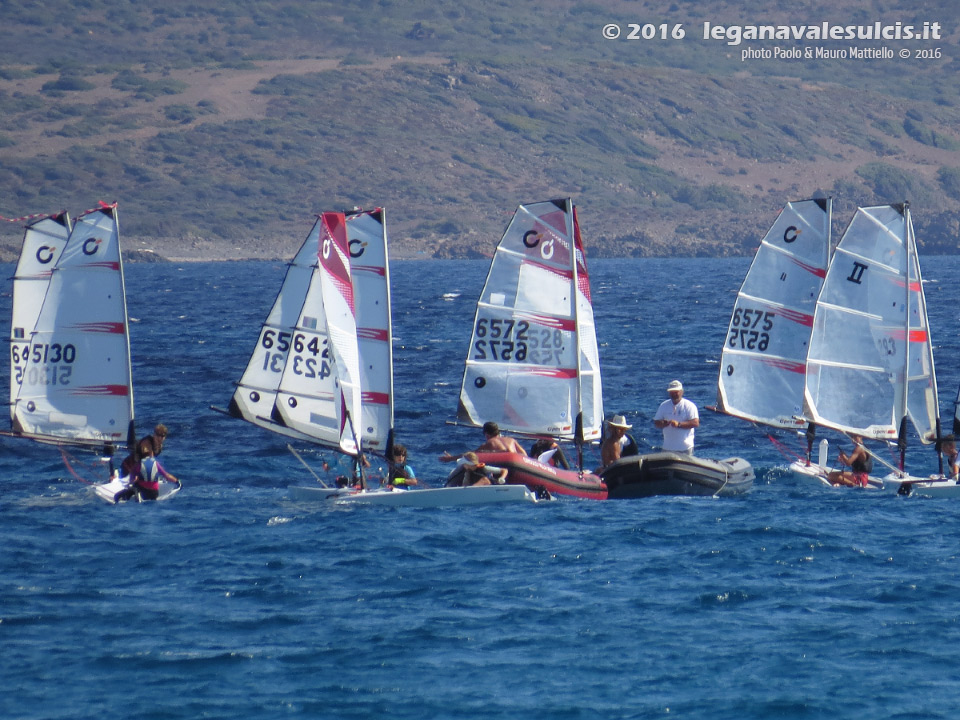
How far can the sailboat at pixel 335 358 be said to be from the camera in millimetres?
25750

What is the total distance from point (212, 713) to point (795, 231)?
18394 mm

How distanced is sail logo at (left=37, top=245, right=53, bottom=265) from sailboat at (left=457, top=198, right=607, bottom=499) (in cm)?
827

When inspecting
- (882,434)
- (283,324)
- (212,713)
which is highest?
(283,324)

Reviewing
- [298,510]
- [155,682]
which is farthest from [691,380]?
[155,682]

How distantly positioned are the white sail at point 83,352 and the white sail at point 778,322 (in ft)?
40.4

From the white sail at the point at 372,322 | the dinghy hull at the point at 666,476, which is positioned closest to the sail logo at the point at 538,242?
the white sail at the point at 372,322

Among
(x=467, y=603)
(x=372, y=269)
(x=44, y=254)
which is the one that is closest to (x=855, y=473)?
(x=372, y=269)

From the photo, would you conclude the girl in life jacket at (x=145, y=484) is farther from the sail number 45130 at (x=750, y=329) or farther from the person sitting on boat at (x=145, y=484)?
the sail number 45130 at (x=750, y=329)

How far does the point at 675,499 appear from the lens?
26.3 metres

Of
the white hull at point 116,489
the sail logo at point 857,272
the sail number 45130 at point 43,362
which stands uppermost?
the sail logo at point 857,272

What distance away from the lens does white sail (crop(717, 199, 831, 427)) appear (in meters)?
29.6

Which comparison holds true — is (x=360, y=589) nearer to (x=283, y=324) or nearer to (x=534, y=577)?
(x=534, y=577)

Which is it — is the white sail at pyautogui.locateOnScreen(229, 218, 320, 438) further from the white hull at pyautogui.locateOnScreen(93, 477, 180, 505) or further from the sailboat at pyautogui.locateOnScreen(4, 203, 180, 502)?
the sailboat at pyautogui.locateOnScreen(4, 203, 180, 502)

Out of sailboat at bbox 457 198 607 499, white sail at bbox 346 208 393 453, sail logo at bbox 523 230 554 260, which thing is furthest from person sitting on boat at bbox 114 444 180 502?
sail logo at bbox 523 230 554 260
